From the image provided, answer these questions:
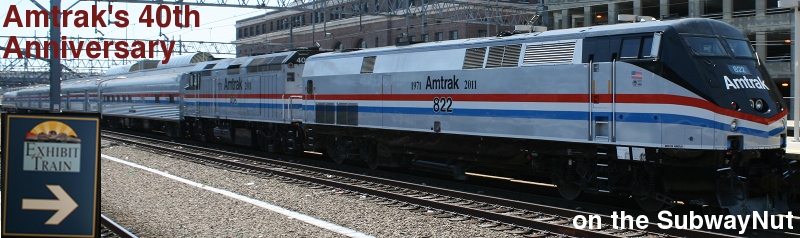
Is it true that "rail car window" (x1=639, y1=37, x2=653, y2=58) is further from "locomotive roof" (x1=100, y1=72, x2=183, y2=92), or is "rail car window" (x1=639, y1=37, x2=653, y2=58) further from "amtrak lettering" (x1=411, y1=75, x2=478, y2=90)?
"locomotive roof" (x1=100, y1=72, x2=183, y2=92)

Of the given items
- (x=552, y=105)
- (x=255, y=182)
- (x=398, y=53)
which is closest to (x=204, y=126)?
(x=255, y=182)

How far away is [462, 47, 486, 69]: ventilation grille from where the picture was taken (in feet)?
48.9

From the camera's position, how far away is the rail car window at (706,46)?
11625 millimetres

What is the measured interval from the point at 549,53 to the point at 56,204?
9.31 metres

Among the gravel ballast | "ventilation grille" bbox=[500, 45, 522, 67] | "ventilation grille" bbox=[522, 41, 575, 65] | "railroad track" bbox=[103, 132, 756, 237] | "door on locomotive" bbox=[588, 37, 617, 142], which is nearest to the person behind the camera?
"railroad track" bbox=[103, 132, 756, 237]

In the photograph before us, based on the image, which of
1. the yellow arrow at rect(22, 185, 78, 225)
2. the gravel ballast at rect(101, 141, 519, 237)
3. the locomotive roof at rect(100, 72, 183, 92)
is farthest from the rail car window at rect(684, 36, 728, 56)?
the locomotive roof at rect(100, 72, 183, 92)

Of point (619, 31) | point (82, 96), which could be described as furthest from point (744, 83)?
point (82, 96)

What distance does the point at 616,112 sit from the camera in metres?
12.2

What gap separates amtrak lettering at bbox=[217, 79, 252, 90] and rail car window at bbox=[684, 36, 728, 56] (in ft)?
58.7

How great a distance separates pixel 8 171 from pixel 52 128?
0.55 meters

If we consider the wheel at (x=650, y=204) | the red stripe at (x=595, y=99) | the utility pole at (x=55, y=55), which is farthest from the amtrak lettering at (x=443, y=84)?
the utility pole at (x=55, y=55)

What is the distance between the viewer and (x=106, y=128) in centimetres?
4569

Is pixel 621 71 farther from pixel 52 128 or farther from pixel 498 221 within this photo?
pixel 52 128

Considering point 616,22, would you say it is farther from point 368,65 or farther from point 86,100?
point 86,100
